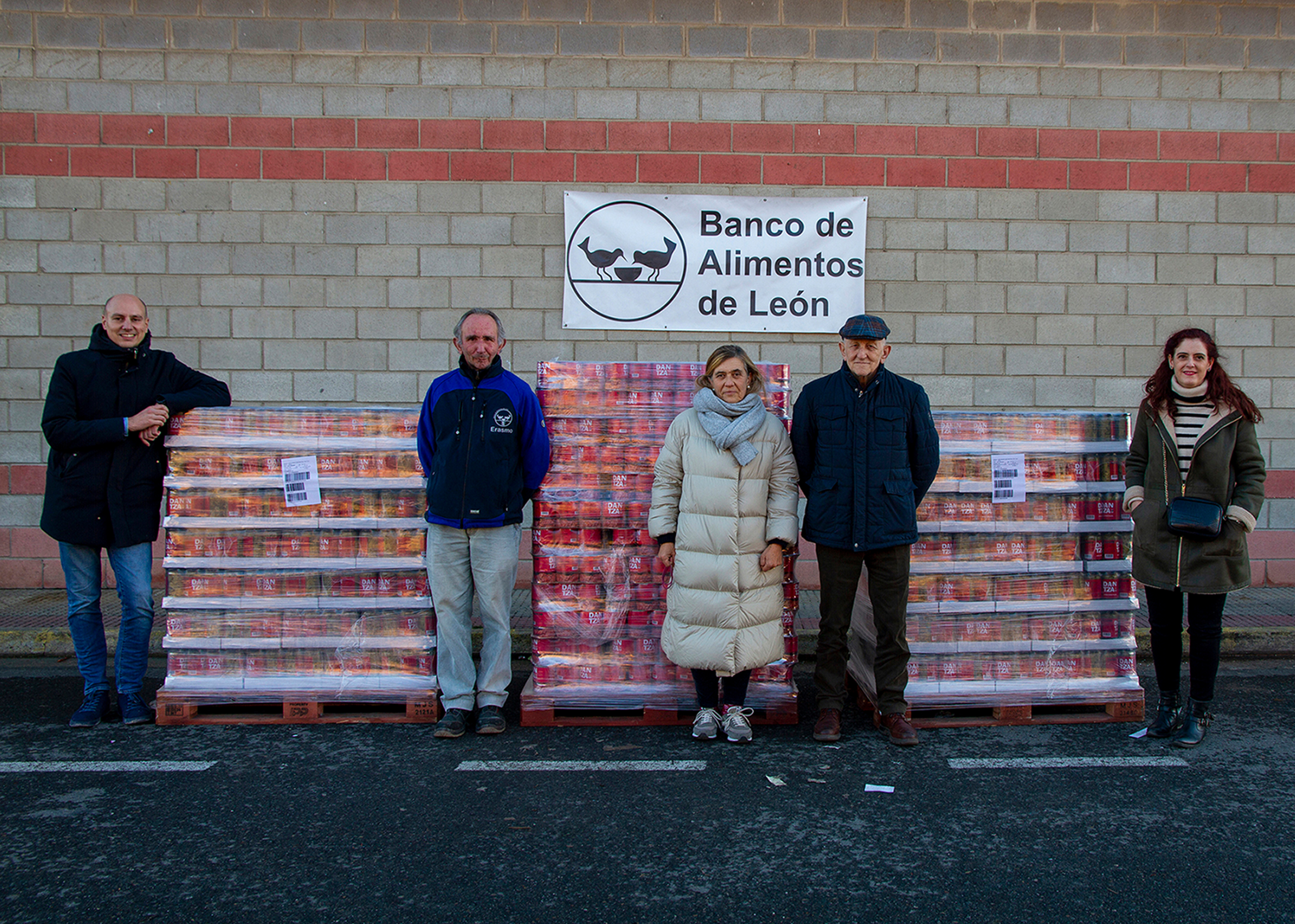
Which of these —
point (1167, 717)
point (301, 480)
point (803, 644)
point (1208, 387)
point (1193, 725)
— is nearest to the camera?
point (1208, 387)

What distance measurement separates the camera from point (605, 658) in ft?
16.4

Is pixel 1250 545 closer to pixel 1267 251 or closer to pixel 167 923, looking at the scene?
pixel 1267 251

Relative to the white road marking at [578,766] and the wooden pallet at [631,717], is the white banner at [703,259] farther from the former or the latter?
the white road marking at [578,766]

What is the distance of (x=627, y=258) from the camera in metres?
7.59

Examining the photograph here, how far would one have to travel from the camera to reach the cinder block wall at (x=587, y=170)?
7508mm

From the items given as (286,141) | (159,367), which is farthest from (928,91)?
(159,367)

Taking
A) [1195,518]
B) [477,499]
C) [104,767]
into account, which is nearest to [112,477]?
[104,767]

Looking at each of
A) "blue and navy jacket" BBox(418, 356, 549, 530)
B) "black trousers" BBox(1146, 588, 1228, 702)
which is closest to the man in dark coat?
"blue and navy jacket" BBox(418, 356, 549, 530)

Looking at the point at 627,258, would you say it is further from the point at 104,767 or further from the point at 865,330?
the point at 104,767

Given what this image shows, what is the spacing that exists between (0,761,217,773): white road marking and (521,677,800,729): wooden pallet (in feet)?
5.05

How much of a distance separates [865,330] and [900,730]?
2.00 meters

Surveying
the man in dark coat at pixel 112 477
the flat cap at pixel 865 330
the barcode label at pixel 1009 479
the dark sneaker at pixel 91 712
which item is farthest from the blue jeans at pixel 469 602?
the barcode label at pixel 1009 479

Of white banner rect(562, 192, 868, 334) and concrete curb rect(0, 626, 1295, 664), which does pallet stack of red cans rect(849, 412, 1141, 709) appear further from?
white banner rect(562, 192, 868, 334)

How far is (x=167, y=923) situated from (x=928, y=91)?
7.58 metres
